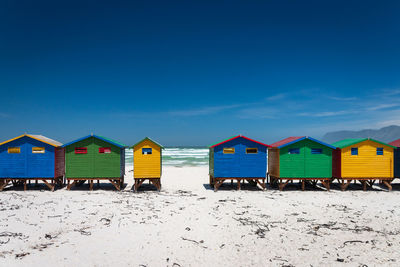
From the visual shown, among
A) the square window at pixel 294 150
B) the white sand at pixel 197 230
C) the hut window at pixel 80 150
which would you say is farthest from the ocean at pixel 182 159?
the white sand at pixel 197 230

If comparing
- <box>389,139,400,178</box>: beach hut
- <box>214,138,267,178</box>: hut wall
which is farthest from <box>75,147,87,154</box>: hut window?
<box>389,139,400,178</box>: beach hut

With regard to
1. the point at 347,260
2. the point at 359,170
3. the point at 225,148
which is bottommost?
the point at 347,260

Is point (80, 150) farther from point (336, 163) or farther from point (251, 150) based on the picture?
point (336, 163)

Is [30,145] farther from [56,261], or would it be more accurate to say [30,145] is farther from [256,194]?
[256,194]

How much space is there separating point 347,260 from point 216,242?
459cm

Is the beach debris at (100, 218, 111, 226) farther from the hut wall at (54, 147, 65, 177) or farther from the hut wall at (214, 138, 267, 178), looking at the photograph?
the hut wall at (54, 147, 65, 177)

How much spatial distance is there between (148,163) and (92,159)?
4.39 metres

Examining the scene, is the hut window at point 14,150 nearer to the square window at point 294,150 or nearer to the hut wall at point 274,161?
the hut wall at point 274,161

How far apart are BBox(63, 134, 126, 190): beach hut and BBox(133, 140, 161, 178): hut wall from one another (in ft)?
4.91

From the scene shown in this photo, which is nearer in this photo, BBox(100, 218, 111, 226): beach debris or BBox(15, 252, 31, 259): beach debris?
BBox(15, 252, 31, 259): beach debris

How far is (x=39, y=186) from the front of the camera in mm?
21062

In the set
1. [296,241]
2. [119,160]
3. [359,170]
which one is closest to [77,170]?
[119,160]

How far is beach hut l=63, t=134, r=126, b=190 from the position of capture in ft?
60.6

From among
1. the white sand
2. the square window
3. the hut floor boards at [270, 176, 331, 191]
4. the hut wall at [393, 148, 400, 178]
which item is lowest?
the white sand
